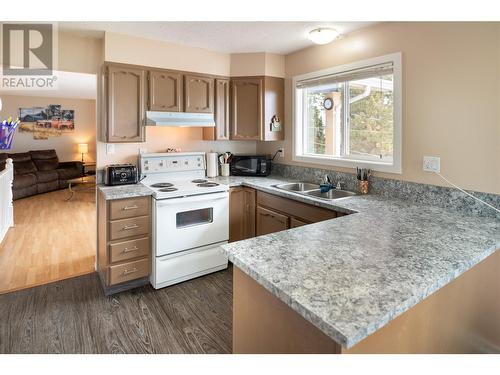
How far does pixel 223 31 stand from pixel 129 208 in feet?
5.61

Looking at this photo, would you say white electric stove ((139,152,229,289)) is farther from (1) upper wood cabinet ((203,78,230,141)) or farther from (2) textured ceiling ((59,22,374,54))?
(2) textured ceiling ((59,22,374,54))

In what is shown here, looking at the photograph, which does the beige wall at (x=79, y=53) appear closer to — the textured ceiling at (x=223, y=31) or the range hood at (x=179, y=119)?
the textured ceiling at (x=223, y=31)

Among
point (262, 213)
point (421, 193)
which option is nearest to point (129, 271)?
point (262, 213)

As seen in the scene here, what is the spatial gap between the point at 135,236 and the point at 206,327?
3.27 feet

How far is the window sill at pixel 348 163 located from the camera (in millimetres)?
2584

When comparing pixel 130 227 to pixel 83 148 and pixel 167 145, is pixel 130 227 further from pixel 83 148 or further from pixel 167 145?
pixel 83 148

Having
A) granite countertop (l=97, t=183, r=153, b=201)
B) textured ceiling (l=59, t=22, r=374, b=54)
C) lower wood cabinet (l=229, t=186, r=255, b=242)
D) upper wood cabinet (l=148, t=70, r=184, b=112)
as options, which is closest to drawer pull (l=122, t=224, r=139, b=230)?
granite countertop (l=97, t=183, r=153, b=201)

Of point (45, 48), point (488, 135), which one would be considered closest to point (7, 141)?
point (45, 48)

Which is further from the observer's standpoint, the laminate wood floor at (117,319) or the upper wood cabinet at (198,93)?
the upper wood cabinet at (198,93)

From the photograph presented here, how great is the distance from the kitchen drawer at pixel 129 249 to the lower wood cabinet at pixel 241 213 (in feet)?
2.75

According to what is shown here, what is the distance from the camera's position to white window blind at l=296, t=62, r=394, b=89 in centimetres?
257

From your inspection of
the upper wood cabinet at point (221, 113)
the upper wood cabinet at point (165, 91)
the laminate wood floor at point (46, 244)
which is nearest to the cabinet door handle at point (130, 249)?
the laminate wood floor at point (46, 244)

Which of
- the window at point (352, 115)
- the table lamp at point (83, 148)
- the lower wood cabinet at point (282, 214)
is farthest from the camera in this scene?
the table lamp at point (83, 148)

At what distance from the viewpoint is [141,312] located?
239 centimetres
